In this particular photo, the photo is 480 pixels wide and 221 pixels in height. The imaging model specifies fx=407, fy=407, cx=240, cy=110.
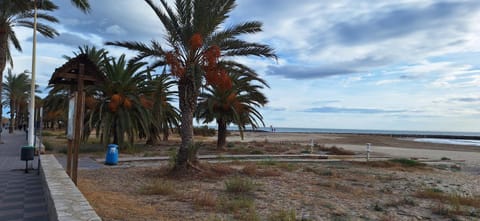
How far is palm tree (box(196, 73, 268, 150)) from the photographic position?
22.0m

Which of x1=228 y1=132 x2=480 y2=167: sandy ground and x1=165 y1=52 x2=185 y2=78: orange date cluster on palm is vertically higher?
x1=165 y1=52 x2=185 y2=78: orange date cluster on palm

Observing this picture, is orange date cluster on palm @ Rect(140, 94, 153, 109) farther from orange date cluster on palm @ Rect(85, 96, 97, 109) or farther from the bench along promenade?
the bench along promenade

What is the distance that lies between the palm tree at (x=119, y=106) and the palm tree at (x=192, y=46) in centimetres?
807

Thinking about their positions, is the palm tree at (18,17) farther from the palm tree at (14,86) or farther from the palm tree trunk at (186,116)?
the palm tree at (14,86)

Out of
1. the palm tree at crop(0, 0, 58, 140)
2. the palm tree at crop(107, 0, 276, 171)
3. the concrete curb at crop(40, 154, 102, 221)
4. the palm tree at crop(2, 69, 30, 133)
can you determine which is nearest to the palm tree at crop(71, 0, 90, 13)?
the palm tree at crop(0, 0, 58, 140)

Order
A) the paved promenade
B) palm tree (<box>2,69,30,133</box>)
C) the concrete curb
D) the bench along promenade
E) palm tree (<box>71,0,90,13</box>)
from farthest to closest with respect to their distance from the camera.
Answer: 1. palm tree (<box>2,69,30,133</box>)
2. palm tree (<box>71,0,90,13</box>)
3. the paved promenade
4. the bench along promenade
5. the concrete curb

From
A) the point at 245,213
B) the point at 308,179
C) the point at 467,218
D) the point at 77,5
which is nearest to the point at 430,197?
the point at 467,218

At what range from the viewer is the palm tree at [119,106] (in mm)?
20469

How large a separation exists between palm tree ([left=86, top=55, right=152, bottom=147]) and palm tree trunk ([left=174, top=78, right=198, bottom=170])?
8.95m

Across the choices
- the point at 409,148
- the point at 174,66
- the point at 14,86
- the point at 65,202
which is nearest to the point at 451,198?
the point at 174,66

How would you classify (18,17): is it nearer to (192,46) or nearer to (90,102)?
(90,102)

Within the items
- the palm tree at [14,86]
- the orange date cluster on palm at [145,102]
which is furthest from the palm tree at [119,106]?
the palm tree at [14,86]

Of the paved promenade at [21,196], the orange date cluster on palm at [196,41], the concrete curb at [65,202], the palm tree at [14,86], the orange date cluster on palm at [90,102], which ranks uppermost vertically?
the palm tree at [14,86]

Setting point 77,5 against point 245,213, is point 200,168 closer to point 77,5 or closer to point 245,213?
point 245,213
